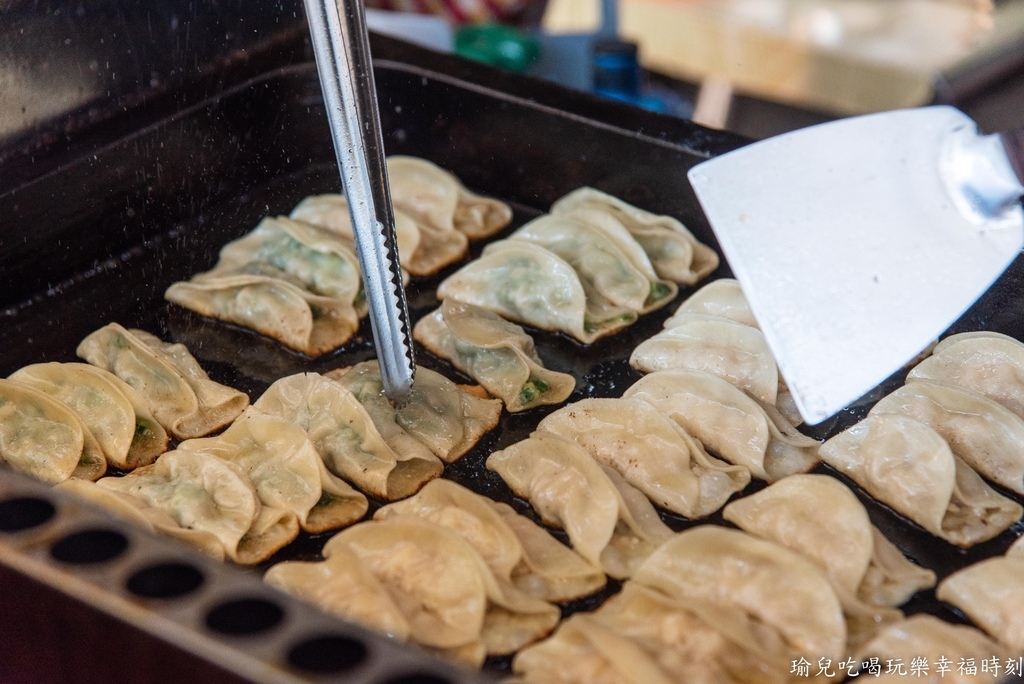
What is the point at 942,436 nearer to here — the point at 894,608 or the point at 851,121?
the point at 894,608

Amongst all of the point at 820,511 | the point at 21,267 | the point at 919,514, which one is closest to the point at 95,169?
the point at 21,267

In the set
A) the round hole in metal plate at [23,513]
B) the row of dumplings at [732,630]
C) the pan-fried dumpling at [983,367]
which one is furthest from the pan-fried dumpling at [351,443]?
the pan-fried dumpling at [983,367]

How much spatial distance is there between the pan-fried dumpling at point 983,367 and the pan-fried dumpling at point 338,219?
1.62 meters

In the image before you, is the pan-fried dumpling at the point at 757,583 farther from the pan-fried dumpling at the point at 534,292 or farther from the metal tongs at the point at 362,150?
→ the pan-fried dumpling at the point at 534,292

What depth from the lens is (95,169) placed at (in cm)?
305

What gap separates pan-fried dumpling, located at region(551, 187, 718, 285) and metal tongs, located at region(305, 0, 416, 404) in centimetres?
110

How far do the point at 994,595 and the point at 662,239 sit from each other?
160cm

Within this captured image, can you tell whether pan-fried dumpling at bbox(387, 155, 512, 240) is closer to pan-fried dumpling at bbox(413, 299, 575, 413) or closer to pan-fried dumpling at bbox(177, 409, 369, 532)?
pan-fried dumpling at bbox(413, 299, 575, 413)

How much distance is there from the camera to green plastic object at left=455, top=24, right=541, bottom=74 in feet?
14.8

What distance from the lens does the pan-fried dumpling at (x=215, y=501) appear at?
91.8 inches

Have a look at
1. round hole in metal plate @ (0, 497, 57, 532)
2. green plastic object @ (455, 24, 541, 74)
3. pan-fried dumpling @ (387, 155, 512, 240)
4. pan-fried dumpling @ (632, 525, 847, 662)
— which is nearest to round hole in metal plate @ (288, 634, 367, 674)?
round hole in metal plate @ (0, 497, 57, 532)

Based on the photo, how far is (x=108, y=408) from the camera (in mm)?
2643

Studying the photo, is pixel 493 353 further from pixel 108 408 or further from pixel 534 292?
pixel 108 408

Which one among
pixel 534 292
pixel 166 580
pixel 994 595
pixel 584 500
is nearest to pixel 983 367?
pixel 994 595
